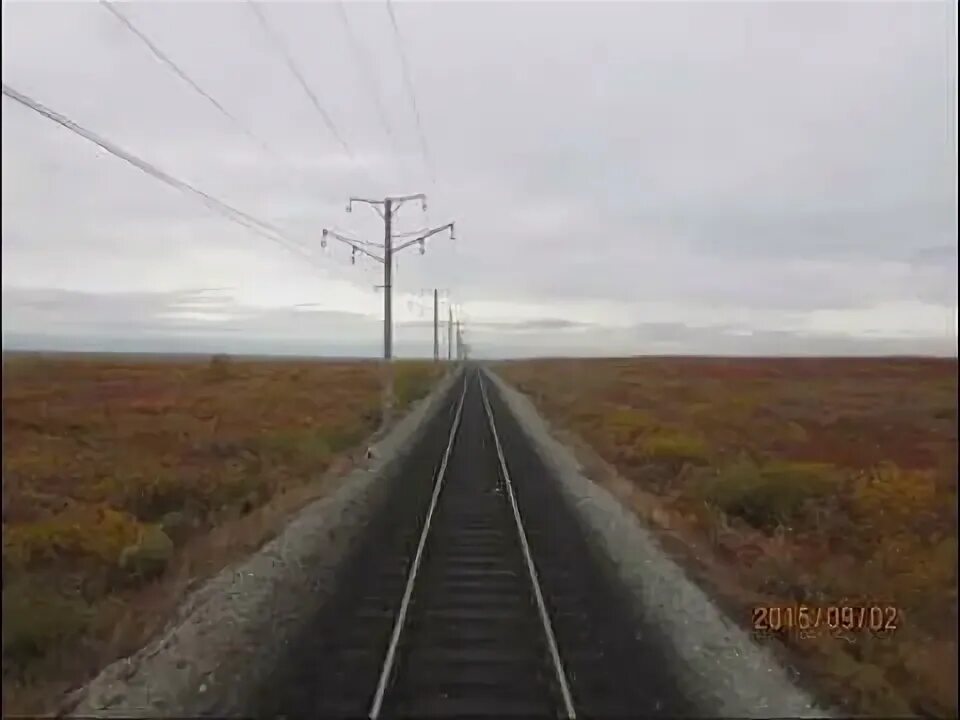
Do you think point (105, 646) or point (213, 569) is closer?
point (105, 646)

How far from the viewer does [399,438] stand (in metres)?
26.5

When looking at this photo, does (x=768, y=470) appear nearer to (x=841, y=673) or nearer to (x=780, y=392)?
(x=841, y=673)

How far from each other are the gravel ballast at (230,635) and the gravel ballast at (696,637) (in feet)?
10.6

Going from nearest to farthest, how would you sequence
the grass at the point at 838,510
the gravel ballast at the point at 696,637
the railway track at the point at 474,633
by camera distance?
the grass at the point at 838,510
the gravel ballast at the point at 696,637
the railway track at the point at 474,633

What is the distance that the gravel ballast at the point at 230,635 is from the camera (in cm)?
662

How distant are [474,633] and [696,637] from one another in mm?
1901

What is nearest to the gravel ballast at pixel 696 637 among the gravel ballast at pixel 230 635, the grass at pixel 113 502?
the gravel ballast at pixel 230 635

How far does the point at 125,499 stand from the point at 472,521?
548cm

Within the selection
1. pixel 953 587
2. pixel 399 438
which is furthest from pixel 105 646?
pixel 399 438
